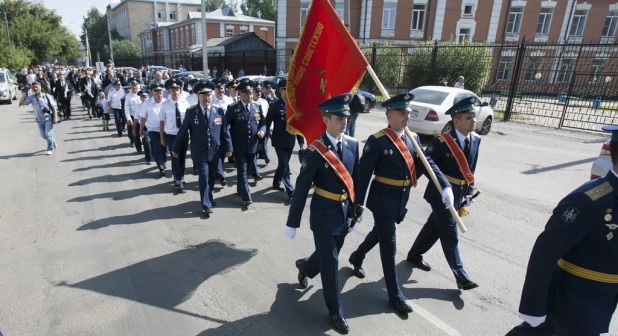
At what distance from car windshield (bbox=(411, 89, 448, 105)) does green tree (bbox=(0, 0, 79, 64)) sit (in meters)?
39.7

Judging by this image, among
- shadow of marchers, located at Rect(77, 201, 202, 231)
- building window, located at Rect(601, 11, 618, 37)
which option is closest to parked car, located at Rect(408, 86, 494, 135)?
shadow of marchers, located at Rect(77, 201, 202, 231)

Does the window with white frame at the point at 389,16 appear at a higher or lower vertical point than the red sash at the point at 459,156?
higher

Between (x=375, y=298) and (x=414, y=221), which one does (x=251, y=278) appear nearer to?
(x=375, y=298)

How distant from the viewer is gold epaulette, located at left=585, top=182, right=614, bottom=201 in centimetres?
191

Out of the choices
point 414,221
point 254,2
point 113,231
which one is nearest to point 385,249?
point 414,221

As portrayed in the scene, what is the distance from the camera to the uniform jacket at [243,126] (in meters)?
6.53

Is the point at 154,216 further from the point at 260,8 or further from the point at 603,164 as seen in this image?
the point at 260,8

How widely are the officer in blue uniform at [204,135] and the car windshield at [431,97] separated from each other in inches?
294

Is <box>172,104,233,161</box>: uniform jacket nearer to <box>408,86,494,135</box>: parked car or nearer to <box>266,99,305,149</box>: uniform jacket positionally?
<box>266,99,305,149</box>: uniform jacket

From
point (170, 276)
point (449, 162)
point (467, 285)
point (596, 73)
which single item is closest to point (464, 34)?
point (596, 73)

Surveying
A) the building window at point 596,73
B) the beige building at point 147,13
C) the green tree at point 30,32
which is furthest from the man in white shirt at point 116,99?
the beige building at point 147,13

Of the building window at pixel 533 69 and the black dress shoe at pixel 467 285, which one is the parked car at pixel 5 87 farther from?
the building window at pixel 533 69

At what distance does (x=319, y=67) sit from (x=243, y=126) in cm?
250

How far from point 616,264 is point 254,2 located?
7197cm
